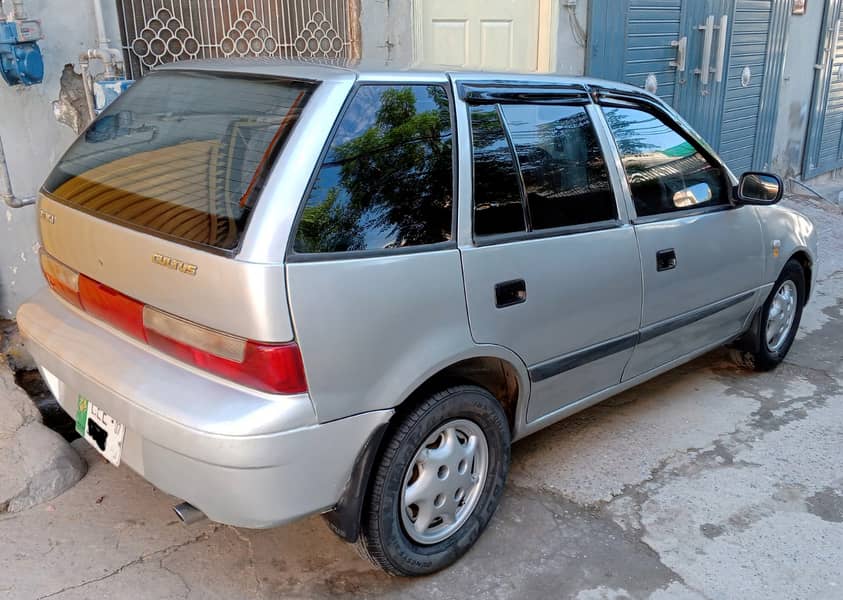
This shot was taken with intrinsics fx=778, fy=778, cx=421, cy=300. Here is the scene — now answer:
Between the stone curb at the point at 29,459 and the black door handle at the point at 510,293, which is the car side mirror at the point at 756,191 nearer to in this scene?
the black door handle at the point at 510,293

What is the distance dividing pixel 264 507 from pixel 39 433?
5.33 ft

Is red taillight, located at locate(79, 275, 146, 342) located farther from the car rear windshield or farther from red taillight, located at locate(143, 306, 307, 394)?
the car rear windshield

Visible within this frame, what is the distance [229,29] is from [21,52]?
4.51 feet

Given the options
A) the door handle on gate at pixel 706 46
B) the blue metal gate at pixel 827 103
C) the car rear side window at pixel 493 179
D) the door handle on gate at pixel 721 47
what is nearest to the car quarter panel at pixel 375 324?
the car rear side window at pixel 493 179

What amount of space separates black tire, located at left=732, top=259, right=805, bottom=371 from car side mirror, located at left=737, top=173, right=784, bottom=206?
0.72 meters

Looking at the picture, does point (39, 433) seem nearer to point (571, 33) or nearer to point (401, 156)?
point (401, 156)

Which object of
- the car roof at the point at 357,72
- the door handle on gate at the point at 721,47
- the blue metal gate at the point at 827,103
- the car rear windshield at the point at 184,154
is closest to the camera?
the car rear windshield at the point at 184,154

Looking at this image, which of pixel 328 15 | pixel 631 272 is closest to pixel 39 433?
pixel 631 272

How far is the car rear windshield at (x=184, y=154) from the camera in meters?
2.27

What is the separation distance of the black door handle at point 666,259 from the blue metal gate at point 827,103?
8.47 meters

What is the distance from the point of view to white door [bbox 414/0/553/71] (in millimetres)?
5891

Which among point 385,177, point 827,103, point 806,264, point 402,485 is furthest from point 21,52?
point 827,103

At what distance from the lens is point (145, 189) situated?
2512mm

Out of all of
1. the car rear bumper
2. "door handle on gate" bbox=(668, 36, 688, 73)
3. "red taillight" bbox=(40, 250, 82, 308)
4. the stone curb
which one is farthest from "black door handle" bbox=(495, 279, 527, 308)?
"door handle on gate" bbox=(668, 36, 688, 73)
